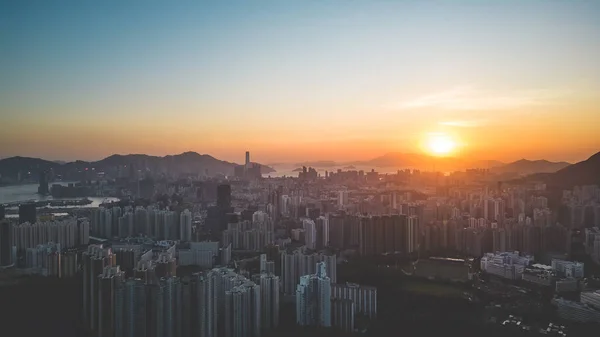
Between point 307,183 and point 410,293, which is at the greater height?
point 307,183

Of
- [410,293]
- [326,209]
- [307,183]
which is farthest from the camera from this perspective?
[307,183]

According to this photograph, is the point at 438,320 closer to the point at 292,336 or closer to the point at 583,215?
the point at 292,336

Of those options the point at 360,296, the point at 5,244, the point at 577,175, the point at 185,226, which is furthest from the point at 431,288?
the point at 5,244

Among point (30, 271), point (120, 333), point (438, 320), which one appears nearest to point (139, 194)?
point (30, 271)

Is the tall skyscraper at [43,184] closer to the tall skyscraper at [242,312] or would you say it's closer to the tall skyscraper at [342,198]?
the tall skyscraper at [242,312]

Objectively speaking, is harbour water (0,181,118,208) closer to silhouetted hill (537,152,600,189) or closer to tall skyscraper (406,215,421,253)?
tall skyscraper (406,215,421,253)

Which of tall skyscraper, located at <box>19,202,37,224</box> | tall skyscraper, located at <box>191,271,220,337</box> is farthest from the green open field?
tall skyscraper, located at <box>19,202,37,224</box>
